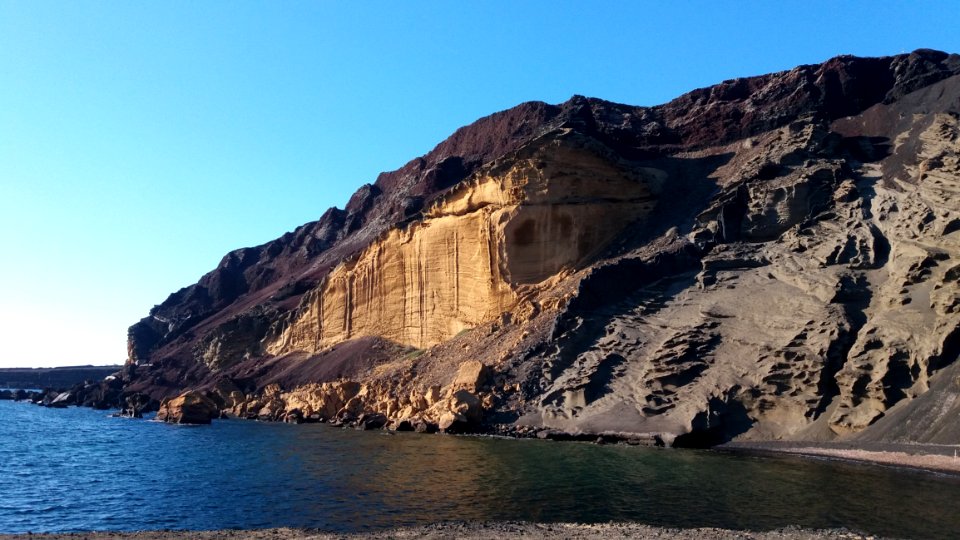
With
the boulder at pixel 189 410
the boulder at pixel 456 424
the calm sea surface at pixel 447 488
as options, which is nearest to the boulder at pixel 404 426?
the boulder at pixel 456 424

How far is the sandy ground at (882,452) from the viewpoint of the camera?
22281mm

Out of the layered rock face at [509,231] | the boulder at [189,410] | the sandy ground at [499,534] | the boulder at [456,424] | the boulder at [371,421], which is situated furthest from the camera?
the boulder at [189,410]

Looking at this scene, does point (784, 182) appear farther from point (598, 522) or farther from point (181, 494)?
point (181, 494)

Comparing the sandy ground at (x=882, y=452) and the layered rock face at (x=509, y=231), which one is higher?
the layered rock face at (x=509, y=231)

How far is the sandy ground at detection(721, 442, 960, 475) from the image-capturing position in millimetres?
22281

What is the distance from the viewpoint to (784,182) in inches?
1634

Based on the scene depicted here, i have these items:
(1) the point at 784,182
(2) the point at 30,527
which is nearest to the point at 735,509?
(2) the point at 30,527

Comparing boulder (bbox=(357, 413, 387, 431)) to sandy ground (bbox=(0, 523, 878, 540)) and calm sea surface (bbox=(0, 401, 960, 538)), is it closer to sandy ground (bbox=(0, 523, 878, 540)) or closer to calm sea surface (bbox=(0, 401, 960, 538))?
calm sea surface (bbox=(0, 401, 960, 538))

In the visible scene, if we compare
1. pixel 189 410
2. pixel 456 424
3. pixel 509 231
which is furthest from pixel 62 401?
pixel 456 424

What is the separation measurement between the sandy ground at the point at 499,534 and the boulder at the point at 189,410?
3567 centimetres

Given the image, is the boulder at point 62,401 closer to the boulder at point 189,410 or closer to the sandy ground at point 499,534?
the boulder at point 189,410

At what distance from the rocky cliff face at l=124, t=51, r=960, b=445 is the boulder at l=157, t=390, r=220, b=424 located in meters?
4.17

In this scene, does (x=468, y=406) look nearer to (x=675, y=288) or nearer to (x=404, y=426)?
(x=404, y=426)

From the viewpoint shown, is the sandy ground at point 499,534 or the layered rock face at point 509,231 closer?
the sandy ground at point 499,534
